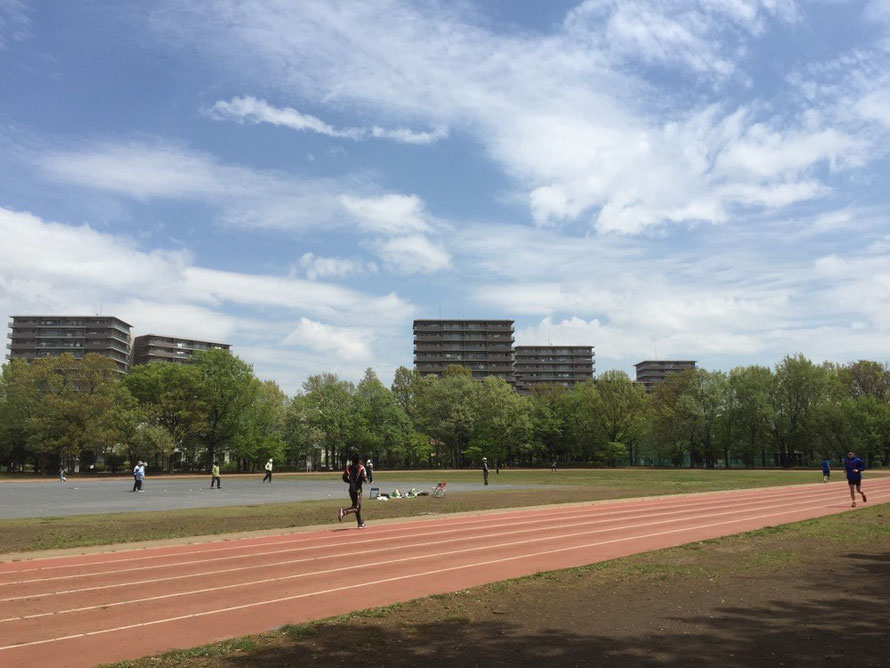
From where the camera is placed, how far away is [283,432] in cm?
8850

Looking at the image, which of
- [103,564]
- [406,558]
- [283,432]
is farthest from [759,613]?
[283,432]

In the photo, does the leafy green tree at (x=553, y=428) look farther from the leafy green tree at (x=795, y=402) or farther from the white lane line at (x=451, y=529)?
the white lane line at (x=451, y=529)

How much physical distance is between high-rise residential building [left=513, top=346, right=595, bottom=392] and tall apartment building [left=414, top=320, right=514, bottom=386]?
1013 inches

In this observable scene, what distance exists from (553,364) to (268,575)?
580 feet

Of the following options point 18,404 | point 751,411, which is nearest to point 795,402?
point 751,411

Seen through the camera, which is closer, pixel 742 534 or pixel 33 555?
pixel 33 555

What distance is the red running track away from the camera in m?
7.66

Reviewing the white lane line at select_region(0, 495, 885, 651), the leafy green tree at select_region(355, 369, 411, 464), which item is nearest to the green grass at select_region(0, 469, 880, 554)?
the white lane line at select_region(0, 495, 885, 651)

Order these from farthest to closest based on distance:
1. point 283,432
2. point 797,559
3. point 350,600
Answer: point 283,432 < point 797,559 < point 350,600

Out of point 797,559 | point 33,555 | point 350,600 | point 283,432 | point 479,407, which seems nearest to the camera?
point 350,600

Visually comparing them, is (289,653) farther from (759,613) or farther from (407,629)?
(759,613)

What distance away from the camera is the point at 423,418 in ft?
319

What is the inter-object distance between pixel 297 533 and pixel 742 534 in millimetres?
11532

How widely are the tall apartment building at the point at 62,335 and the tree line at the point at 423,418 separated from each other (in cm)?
5906
